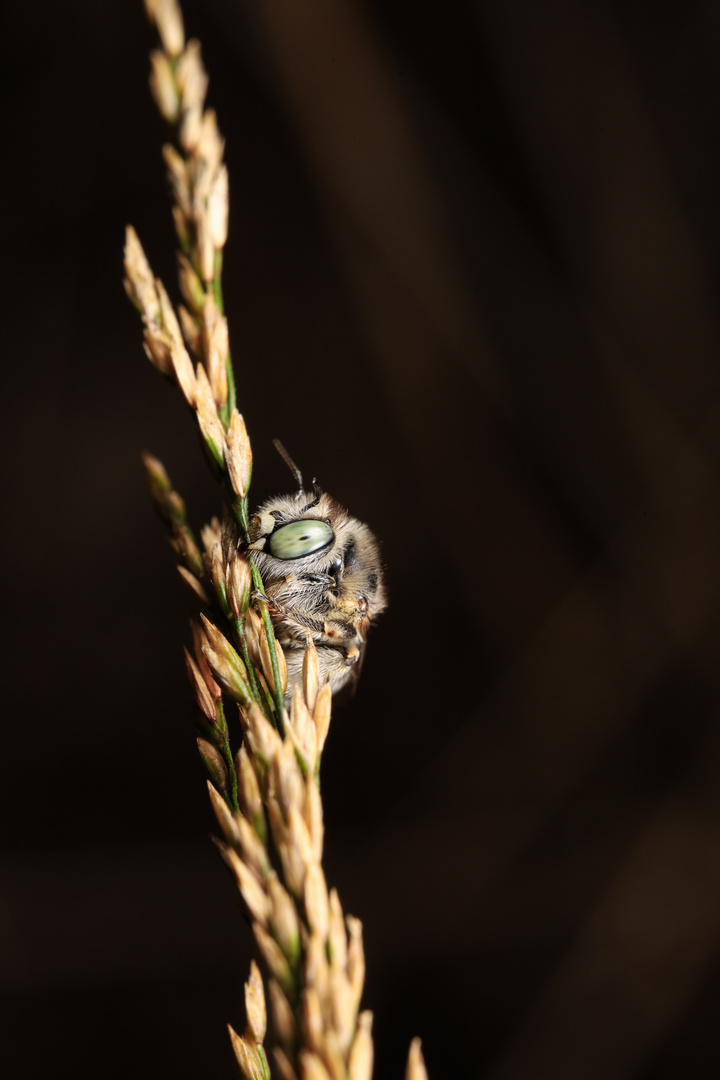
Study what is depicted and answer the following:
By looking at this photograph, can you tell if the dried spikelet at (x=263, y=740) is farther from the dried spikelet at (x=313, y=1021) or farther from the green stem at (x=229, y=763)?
the dried spikelet at (x=313, y=1021)

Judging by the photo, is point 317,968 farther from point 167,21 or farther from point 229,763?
point 167,21

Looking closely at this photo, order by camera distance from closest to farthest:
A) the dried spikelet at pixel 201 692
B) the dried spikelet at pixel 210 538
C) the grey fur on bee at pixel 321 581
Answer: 1. the dried spikelet at pixel 201 692
2. the dried spikelet at pixel 210 538
3. the grey fur on bee at pixel 321 581

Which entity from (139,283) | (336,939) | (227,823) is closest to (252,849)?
(227,823)

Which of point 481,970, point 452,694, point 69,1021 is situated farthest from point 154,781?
point 481,970

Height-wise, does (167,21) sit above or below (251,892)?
above

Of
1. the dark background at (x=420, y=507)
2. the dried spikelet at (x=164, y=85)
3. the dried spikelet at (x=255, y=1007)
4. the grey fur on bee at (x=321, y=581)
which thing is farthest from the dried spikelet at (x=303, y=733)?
the dark background at (x=420, y=507)

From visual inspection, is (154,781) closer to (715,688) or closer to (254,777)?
(254,777)

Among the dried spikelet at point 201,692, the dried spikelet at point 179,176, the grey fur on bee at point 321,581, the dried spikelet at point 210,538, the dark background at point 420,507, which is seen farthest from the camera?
the dark background at point 420,507
